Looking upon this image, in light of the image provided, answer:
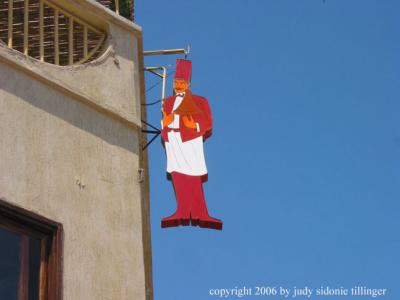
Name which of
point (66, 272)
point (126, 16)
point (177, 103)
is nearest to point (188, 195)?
point (177, 103)

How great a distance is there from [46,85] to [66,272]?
2.03 meters

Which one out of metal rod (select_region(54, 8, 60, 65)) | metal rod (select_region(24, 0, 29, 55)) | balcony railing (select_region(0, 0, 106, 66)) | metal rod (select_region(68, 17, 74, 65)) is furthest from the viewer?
metal rod (select_region(68, 17, 74, 65))

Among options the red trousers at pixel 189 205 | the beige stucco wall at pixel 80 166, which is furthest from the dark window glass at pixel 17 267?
the red trousers at pixel 189 205

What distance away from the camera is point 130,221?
12250mm

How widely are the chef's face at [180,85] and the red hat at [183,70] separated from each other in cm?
5

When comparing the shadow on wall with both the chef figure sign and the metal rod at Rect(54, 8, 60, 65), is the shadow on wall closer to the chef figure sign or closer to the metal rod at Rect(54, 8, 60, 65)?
the metal rod at Rect(54, 8, 60, 65)

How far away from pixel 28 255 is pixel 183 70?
16.4 ft

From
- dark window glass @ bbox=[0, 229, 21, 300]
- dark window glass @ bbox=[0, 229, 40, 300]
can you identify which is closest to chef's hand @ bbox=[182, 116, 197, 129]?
dark window glass @ bbox=[0, 229, 40, 300]

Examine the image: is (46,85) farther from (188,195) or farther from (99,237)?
(188,195)

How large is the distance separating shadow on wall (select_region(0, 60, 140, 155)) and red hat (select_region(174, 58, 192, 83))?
2.71 m

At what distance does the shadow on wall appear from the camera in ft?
38.7

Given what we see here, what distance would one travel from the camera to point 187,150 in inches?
578

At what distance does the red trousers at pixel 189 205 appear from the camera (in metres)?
Result: 13.9

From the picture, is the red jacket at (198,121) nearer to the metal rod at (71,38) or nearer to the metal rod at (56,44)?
the metal rod at (71,38)
